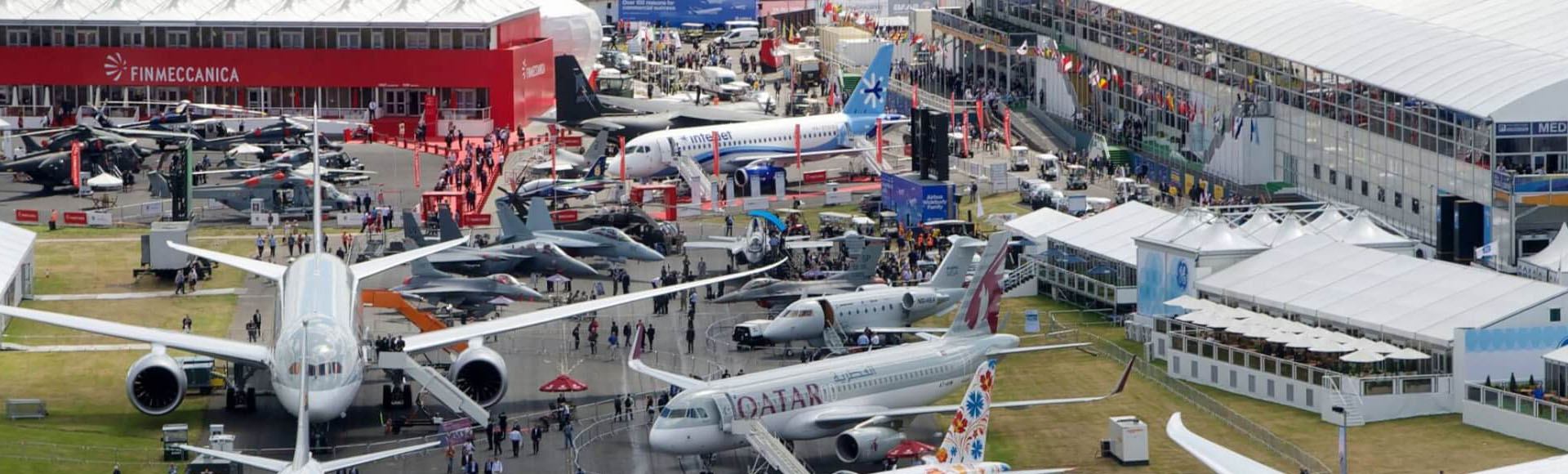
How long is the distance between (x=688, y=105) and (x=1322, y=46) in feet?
177

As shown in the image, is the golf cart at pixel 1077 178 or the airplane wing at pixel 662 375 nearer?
the airplane wing at pixel 662 375

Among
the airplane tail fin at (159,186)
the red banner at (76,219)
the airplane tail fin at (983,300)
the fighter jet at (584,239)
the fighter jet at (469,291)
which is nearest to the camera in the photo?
the airplane tail fin at (983,300)

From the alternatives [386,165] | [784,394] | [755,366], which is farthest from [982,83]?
[784,394]

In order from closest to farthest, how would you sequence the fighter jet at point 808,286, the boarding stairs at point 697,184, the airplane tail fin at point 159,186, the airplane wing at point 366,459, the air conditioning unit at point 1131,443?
the airplane wing at point 366,459, the air conditioning unit at point 1131,443, the fighter jet at point 808,286, the boarding stairs at point 697,184, the airplane tail fin at point 159,186

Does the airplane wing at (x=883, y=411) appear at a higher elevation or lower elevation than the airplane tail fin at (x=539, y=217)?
lower

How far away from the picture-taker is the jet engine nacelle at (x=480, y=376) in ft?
264

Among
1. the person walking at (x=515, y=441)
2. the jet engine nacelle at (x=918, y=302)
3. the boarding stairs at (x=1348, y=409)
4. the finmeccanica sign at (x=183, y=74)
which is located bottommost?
the person walking at (x=515, y=441)

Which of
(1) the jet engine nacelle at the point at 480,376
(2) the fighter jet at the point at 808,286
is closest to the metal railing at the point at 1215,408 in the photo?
(2) the fighter jet at the point at 808,286

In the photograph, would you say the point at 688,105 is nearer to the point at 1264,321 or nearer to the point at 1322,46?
the point at 1322,46

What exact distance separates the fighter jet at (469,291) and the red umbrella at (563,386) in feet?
44.1

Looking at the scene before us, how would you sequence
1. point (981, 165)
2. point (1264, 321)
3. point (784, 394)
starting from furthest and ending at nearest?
1. point (981, 165)
2. point (1264, 321)
3. point (784, 394)

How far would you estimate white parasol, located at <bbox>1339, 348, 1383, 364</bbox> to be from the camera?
7919 centimetres

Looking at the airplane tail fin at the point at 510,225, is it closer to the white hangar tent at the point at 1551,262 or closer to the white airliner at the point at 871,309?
the white airliner at the point at 871,309

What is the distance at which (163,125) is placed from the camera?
144m
